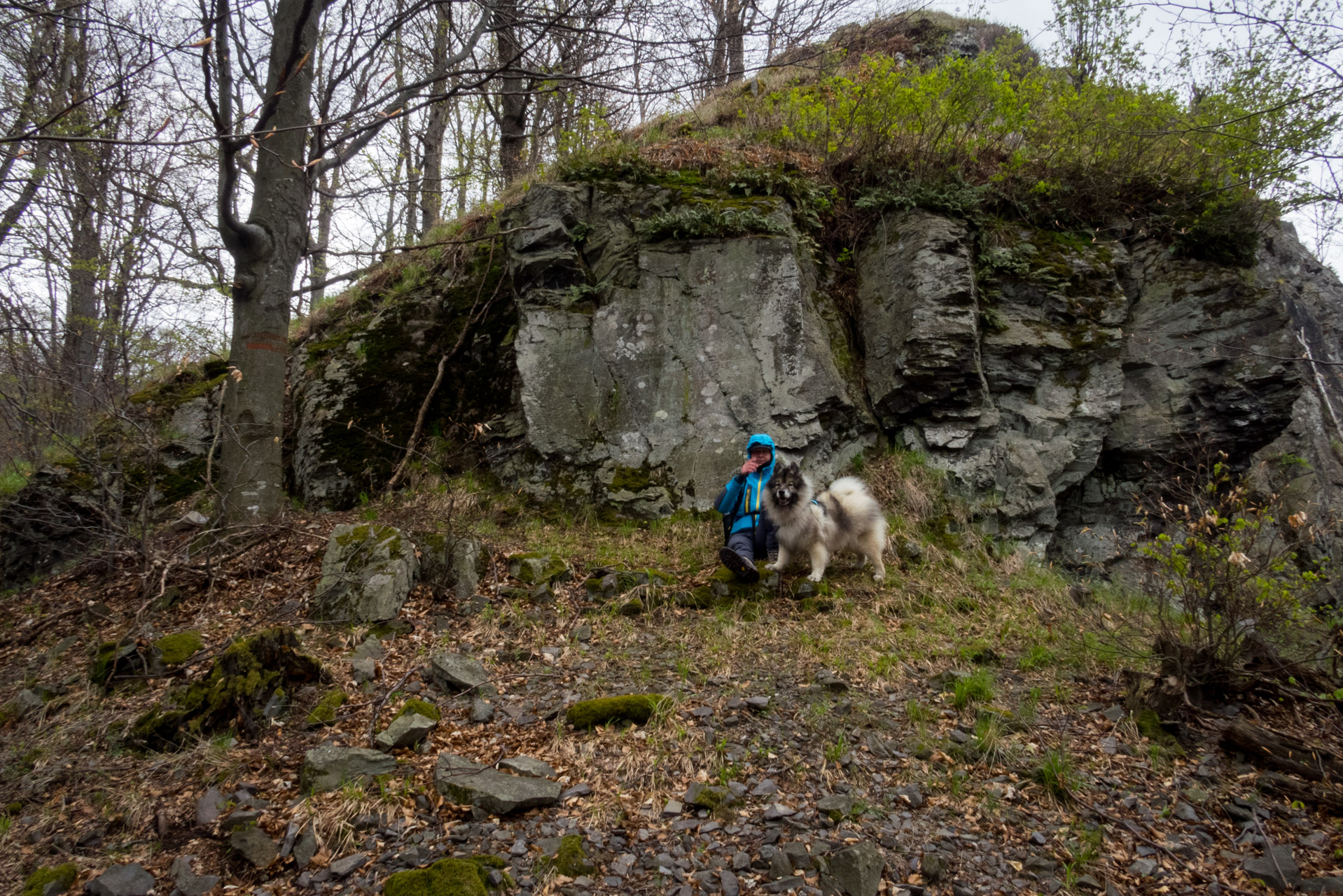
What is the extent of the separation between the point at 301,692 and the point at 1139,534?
30.0 feet

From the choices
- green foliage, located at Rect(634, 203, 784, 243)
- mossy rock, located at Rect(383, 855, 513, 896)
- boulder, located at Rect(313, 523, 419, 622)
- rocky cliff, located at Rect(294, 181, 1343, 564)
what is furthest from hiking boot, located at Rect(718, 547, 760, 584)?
green foliage, located at Rect(634, 203, 784, 243)

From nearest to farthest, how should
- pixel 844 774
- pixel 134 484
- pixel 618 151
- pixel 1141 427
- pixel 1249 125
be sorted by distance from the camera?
pixel 844 774
pixel 1249 125
pixel 134 484
pixel 1141 427
pixel 618 151

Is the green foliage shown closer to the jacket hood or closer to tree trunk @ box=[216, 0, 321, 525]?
the jacket hood

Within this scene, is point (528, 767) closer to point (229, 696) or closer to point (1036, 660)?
point (229, 696)

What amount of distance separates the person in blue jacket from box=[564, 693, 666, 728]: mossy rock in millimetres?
2327

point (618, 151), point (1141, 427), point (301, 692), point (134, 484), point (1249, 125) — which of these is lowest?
point (301, 692)

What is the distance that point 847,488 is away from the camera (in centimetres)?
639

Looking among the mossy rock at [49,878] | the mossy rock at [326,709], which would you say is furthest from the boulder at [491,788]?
the mossy rock at [49,878]

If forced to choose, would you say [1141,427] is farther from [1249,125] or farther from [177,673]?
[177,673]

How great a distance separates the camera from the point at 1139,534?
7.98 metres

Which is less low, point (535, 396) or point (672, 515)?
point (535, 396)

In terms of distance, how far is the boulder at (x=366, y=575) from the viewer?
201 inches

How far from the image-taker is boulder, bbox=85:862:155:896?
271cm

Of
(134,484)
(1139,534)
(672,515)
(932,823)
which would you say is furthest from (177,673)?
(1139,534)
